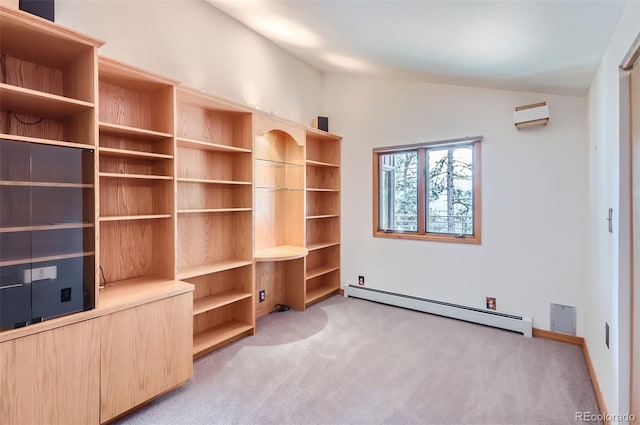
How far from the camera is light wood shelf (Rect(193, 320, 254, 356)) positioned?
2653 mm

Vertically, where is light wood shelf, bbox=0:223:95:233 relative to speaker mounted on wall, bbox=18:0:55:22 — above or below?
below

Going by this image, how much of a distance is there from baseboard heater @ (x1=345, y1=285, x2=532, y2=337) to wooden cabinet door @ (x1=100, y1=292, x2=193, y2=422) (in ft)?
8.15

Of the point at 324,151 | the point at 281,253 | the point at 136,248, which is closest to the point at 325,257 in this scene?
the point at 281,253

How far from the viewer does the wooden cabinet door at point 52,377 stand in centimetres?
146

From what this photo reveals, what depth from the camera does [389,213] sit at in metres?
4.17

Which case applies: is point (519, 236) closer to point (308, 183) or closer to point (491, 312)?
point (491, 312)

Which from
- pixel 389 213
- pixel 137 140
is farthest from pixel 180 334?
pixel 389 213

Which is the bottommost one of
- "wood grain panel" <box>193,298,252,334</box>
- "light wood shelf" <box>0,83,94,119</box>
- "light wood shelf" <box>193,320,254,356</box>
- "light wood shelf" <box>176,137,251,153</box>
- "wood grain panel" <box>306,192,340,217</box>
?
"light wood shelf" <box>193,320,254,356</box>

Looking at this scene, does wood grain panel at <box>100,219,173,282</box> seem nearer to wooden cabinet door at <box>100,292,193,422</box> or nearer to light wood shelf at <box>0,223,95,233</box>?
wooden cabinet door at <box>100,292,193,422</box>

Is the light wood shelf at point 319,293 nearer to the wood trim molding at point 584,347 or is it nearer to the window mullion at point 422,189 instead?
the window mullion at point 422,189

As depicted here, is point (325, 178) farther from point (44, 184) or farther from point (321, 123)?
point (44, 184)

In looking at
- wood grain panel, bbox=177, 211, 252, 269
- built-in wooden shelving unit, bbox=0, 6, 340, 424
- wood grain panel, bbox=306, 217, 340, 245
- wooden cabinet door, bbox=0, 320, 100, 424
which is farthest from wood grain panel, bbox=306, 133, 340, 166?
wooden cabinet door, bbox=0, 320, 100, 424

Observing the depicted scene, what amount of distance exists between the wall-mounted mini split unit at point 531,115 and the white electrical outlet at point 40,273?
385 centimetres

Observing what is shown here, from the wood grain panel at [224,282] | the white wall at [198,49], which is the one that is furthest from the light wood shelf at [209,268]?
the white wall at [198,49]
